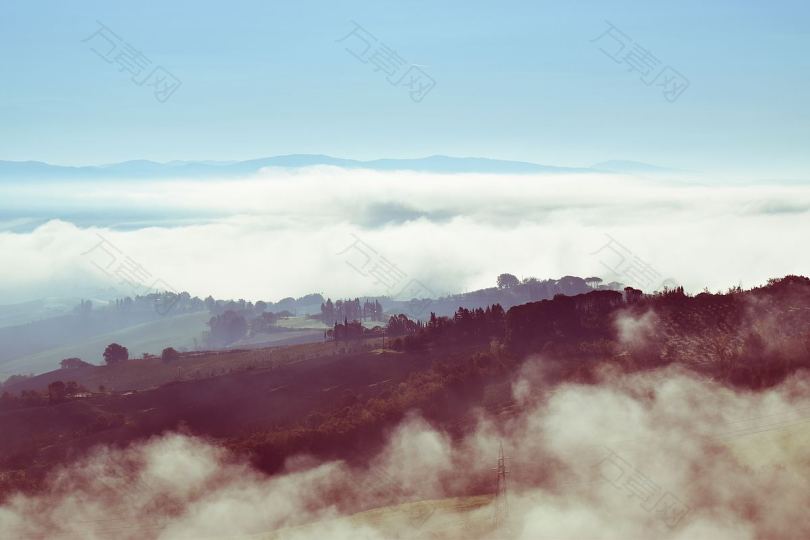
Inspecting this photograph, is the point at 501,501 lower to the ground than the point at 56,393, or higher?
lower

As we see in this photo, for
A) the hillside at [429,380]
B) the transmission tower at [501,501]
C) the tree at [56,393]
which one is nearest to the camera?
the transmission tower at [501,501]

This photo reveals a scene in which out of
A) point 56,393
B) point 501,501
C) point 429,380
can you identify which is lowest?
point 501,501

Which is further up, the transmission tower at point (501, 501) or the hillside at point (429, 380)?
the hillside at point (429, 380)

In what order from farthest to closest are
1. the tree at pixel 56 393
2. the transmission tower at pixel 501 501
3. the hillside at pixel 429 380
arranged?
the tree at pixel 56 393 < the hillside at pixel 429 380 < the transmission tower at pixel 501 501

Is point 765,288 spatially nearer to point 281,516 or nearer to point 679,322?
point 679,322

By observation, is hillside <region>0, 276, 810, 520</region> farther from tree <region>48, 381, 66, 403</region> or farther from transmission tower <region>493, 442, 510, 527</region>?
transmission tower <region>493, 442, 510, 527</region>

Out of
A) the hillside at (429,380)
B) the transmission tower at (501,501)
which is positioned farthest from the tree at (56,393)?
the transmission tower at (501,501)

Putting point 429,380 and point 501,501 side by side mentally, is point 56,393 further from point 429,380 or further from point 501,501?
point 501,501

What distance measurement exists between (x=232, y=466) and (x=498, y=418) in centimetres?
3085

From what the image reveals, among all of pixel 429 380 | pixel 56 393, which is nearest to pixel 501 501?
pixel 429 380

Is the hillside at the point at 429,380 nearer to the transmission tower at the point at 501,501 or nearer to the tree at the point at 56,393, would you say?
the tree at the point at 56,393

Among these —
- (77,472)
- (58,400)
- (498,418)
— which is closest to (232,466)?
(77,472)

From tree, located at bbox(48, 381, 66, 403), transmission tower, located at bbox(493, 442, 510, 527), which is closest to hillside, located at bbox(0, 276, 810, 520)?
tree, located at bbox(48, 381, 66, 403)

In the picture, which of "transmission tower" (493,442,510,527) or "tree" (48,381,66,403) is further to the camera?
"tree" (48,381,66,403)
